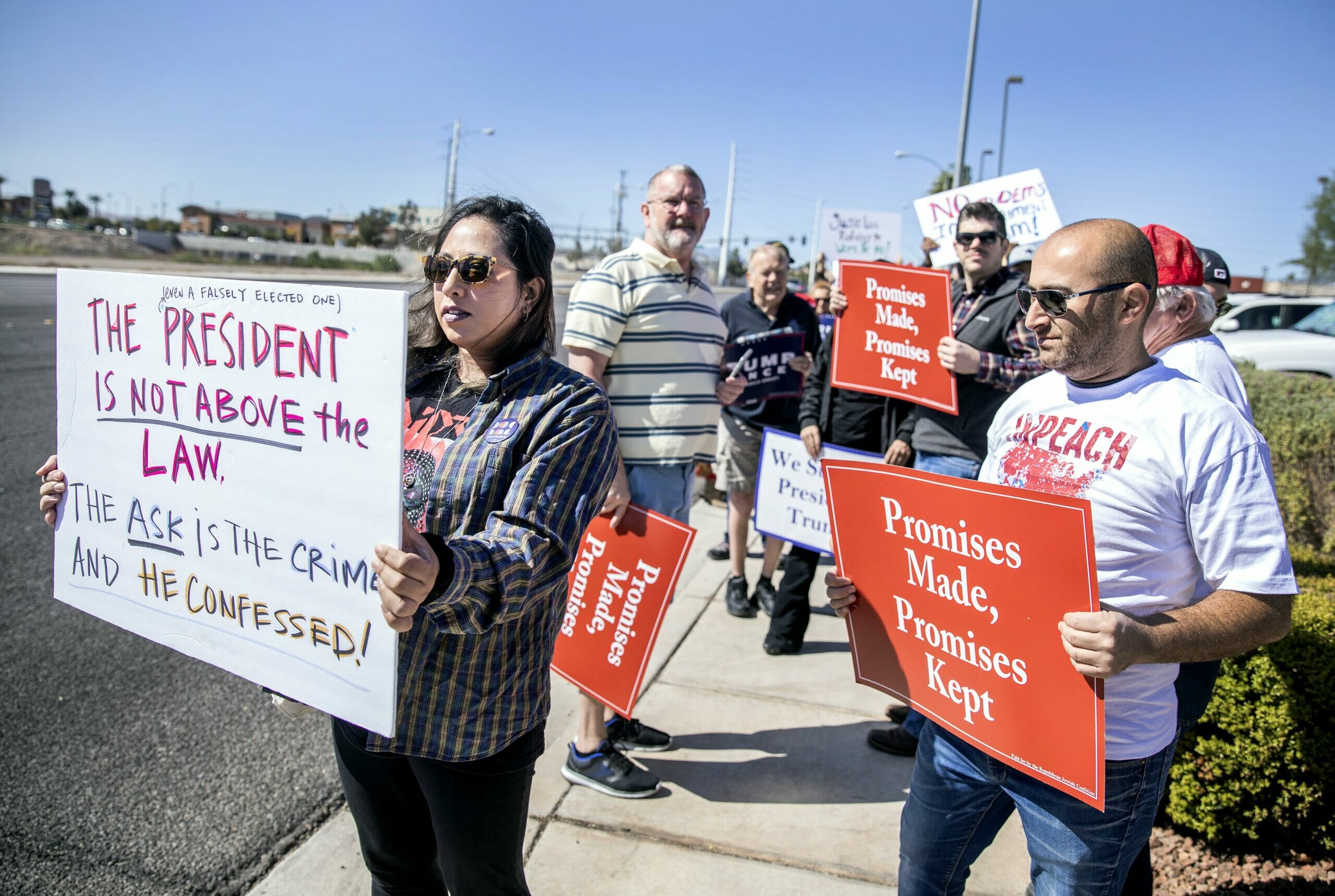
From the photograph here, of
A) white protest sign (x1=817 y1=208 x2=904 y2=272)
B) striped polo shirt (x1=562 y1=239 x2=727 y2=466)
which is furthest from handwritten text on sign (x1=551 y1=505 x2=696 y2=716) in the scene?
white protest sign (x1=817 y1=208 x2=904 y2=272)

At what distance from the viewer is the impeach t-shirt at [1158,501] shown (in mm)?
1493

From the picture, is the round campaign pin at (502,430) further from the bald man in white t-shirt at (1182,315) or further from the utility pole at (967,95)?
the utility pole at (967,95)

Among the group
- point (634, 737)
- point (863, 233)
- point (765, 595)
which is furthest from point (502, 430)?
point (863, 233)

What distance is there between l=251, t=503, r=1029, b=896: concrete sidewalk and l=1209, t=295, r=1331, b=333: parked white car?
42.4 feet

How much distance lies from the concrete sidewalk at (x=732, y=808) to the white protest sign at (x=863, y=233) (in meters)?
6.49

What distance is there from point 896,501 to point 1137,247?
682mm

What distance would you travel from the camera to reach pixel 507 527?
5.13 ft

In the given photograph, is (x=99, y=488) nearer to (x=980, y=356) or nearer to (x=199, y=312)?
(x=199, y=312)

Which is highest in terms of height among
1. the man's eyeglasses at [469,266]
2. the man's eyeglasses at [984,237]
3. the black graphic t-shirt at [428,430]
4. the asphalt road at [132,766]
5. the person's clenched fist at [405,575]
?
the man's eyeglasses at [984,237]

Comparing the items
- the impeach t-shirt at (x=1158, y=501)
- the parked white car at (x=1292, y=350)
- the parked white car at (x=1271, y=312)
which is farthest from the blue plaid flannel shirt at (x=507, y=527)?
the parked white car at (x=1271, y=312)

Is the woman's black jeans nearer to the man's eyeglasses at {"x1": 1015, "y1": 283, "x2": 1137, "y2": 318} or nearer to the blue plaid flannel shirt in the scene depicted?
the blue plaid flannel shirt

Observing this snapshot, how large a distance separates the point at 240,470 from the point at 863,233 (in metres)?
8.94

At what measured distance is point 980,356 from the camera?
3365mm

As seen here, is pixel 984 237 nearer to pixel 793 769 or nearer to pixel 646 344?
pixel 646 344
